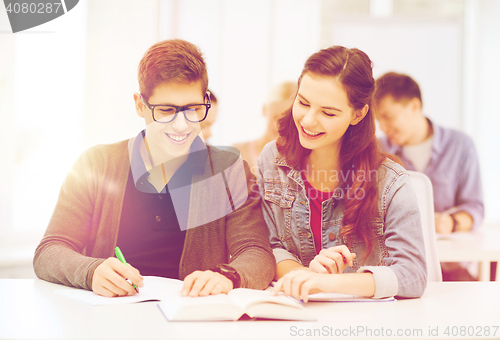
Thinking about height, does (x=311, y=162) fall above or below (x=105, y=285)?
above

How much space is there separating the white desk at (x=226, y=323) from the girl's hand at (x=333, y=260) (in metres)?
0.07

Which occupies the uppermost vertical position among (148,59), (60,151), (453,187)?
(148,59)

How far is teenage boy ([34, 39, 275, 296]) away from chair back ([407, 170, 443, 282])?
539 mm

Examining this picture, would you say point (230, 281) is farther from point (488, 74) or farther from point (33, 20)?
point (488, 74)

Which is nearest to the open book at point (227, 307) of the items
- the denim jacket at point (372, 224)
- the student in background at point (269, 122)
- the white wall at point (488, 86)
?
the denim jacket at point (372, 224)

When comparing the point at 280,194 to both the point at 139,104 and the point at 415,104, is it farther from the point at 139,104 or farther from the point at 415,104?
the point at 415,104

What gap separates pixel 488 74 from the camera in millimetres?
3295

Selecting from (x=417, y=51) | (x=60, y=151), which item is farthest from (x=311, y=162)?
(x=417, y=51)

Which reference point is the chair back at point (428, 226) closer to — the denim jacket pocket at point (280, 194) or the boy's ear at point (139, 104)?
the denim jacket pocket at point (280, 194)

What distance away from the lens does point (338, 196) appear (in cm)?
115

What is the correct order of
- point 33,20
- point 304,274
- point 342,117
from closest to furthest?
point 304,274, point 342,117, point 33,20

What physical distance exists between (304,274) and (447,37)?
3093mm

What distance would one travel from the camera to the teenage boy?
3.51 feet

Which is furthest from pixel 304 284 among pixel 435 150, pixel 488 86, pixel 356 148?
pixel 488 86
